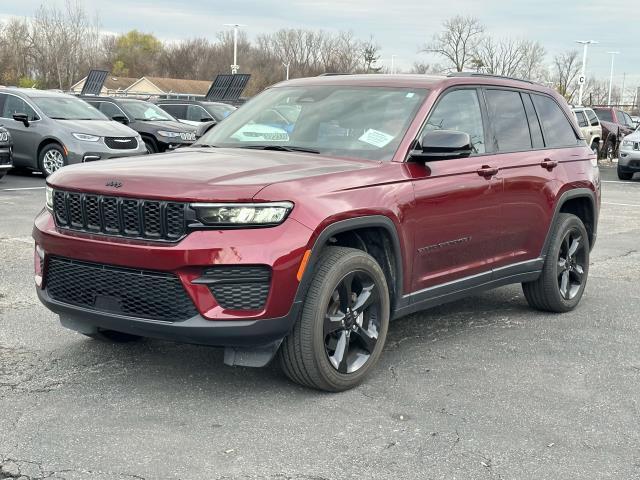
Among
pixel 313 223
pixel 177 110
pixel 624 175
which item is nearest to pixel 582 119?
pixel 624 175

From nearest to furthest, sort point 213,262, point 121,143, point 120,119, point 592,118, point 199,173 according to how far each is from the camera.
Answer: point 213,262 < point 199,173 < point 121,143 < point 120,119 < point 592,118

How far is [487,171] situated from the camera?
545cm

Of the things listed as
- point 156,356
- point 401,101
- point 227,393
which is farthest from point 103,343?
point 401,101

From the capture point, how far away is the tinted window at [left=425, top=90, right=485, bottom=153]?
529cm

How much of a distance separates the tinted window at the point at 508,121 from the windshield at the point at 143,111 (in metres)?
15.1

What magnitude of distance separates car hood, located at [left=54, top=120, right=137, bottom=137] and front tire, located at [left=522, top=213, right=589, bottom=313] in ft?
36.5

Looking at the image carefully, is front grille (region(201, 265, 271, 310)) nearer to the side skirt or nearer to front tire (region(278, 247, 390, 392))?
front tire (region(278, 247, 390, 392))

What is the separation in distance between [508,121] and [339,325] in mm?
2365

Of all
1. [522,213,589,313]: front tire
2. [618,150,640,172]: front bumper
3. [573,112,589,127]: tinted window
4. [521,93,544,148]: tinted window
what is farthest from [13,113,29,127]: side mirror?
[573,112,589,127]: tinted window

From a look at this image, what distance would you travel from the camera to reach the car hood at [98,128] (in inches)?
620

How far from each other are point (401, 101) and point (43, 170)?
1202cm

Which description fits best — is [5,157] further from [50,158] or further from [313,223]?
[313,223]

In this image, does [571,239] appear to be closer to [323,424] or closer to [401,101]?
[401,101]

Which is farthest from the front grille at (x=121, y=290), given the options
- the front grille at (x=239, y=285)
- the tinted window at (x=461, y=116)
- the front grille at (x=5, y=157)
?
the front grille at (x=5, y=157)
